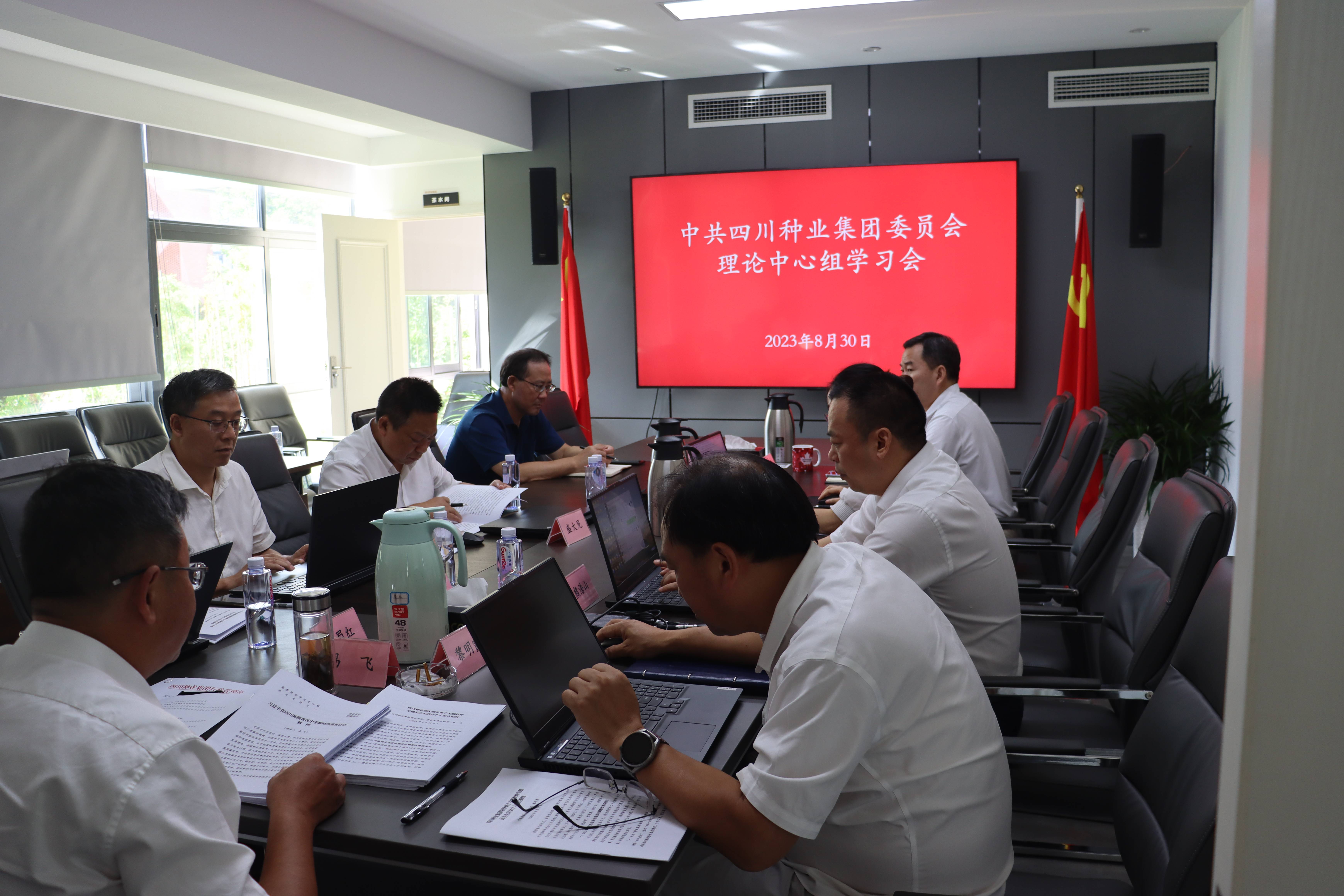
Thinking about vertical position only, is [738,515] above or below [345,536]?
above

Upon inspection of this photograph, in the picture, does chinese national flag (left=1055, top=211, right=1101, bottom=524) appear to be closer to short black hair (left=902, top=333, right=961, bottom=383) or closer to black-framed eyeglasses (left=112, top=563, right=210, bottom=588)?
short black hair (left=902, top=333, right=961, bottom=383)

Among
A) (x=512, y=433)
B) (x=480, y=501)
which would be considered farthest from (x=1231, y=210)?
(x=480, y=501)

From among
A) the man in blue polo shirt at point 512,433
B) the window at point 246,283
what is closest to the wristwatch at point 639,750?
the man in blue polo shirt at point 512,433

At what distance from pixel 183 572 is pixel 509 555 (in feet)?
4.13

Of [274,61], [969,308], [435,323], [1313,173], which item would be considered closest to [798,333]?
[969,308]

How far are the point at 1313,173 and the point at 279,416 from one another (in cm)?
667

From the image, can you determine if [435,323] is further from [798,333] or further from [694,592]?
[694,592]

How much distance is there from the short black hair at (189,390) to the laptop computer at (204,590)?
2.64 feet

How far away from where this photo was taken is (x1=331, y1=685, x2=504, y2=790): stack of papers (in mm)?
1367

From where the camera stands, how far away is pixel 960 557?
2.06 metres

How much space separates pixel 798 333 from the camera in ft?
19.9

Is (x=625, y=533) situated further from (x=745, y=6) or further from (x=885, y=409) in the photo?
(x=745, y=6)

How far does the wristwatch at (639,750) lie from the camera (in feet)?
4.12

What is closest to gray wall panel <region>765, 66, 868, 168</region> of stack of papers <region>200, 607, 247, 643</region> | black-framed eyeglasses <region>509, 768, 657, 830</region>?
stack of papers <region>200, 607, 247, 643</region>
